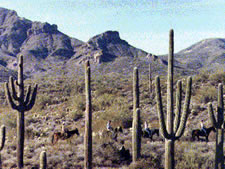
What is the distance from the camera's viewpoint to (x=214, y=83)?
1035 inches

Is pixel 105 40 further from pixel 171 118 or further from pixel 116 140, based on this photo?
pixel 171 118

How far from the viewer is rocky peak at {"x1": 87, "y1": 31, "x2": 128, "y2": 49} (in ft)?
265

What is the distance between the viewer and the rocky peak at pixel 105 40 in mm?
80875

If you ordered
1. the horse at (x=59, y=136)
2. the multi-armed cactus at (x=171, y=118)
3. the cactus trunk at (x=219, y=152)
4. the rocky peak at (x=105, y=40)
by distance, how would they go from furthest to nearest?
the rocky peak at (x=105, y=40) → the horse at (x=59, y=136) → the cactus trunk at (x=219, y=152) → the multi-armed cactus at (x=171, y=118)

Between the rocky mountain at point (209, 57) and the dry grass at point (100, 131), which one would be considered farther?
the rocky mountain at point (209, 57)

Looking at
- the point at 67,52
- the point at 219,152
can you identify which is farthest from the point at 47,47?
the point at 219,152

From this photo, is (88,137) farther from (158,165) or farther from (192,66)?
(192,66)

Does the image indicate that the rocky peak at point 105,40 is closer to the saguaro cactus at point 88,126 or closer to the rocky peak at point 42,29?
the rocky peak at point 42,29

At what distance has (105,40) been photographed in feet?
280

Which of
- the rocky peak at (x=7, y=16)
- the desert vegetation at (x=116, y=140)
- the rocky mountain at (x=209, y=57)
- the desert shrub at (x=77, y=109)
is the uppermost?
the rocky peak at (x=7, y=16)

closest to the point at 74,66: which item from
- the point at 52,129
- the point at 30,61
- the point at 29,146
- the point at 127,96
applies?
the point at 30,61

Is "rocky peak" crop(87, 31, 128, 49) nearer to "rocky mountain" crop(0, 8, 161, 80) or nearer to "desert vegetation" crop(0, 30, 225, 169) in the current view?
"rocky mountain" crop(0, 8, 161, 80)

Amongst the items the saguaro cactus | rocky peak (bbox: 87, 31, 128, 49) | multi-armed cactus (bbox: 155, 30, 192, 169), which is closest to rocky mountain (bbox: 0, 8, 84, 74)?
rocky peak (bbox: 87, 31, 128, 49)

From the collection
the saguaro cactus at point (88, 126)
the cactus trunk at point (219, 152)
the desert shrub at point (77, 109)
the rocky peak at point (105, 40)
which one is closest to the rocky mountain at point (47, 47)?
the rocky peak at point (105, 40)
